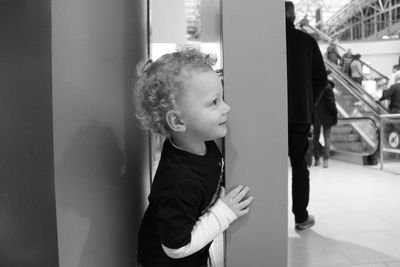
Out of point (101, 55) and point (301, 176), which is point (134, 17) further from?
point (301, 176)

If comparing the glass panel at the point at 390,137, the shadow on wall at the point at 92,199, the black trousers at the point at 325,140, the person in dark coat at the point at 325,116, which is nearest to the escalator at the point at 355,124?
the glass panel at the point at 390,137

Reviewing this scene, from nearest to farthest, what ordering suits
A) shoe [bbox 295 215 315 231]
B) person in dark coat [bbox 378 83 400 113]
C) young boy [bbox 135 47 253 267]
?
young boy [bbox 135 47 253 267] → shoe [bbox 295 215 315 231] → person in dark coat [bbox 378 83 400 113]

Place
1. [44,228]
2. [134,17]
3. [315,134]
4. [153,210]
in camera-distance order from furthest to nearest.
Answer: [315,134]
[134,17]
[153,210]
[44,228]

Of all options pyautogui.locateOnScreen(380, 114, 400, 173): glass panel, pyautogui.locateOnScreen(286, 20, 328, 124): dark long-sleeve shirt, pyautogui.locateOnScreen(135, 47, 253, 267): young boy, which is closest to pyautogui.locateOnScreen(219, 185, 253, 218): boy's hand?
pyautogui.locateOnScreen(135, 47, 253, 267): young boy

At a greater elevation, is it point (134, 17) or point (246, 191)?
point (134, 17)

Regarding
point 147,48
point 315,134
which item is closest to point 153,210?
point 147,48

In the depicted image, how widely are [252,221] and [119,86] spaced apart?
64 cm

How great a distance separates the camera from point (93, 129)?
100cm

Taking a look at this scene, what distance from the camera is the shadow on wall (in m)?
0.92

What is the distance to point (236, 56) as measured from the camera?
101 cm

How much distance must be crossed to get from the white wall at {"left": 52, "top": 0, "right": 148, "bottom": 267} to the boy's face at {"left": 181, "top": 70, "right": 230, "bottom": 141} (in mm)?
290

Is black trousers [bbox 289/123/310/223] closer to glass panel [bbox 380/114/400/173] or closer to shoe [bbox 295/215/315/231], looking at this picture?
shoe [bbox 295/215/315/231]

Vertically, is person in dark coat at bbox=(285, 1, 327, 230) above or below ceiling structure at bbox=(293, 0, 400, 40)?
below

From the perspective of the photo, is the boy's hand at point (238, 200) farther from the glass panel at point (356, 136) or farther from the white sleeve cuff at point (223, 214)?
the glass panel at point (356, 136)
